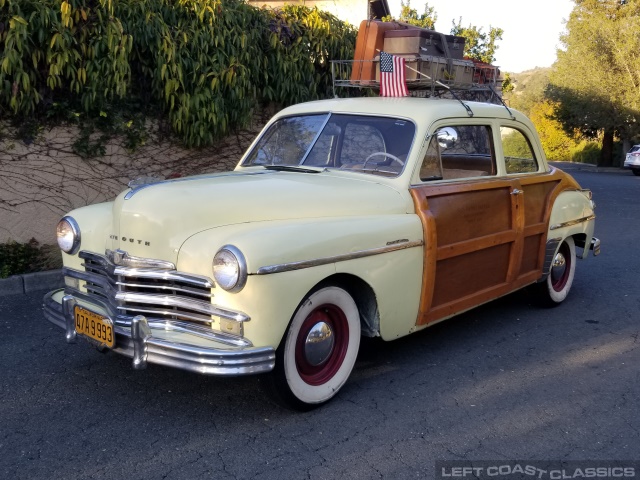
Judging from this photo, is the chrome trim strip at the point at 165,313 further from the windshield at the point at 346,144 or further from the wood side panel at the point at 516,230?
the wood side panel at the point at 516,230

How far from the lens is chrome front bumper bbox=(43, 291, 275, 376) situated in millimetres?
3225

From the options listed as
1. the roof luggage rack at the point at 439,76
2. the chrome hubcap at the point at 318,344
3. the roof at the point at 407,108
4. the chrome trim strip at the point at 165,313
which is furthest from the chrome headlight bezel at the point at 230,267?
the roof luggage rack at the point at 439,76

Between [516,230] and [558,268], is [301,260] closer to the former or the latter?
[516,230]

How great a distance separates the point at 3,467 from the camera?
3.17 metres

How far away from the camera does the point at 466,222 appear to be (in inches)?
182

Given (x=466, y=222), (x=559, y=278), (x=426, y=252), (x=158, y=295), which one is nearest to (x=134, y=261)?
(x=158, y=295)

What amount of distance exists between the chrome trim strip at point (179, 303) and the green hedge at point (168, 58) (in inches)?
148

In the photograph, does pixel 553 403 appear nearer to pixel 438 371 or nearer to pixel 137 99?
pixel 438 371

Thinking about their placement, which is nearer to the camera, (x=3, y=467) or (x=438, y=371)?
(x=3, y=467)

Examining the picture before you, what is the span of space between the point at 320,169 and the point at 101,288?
5.35ft

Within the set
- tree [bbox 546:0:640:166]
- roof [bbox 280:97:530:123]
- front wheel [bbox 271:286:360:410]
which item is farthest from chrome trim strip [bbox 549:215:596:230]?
tree [bbox 546:0:640:166]

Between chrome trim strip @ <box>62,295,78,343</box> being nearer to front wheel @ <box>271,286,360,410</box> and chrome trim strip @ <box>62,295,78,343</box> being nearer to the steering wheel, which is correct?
front wheel @ <box>271,286,360,410</box>

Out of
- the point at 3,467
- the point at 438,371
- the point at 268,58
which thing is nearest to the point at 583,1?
the point at 268,58

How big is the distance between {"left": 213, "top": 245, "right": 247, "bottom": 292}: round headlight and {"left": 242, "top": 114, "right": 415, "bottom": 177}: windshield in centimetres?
155
